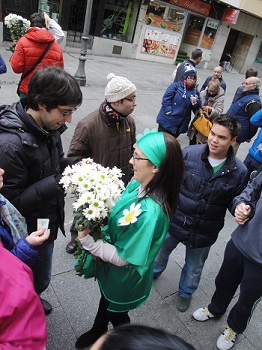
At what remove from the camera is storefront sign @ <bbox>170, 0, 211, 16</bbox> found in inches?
656

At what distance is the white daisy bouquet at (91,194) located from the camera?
1.74m

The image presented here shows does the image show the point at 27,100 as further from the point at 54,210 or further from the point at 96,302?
the point at 96,302

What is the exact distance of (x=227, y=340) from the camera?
2725 mm

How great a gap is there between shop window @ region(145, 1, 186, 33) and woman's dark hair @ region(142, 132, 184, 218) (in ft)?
54.1

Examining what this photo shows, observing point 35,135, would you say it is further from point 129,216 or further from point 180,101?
point 180,101

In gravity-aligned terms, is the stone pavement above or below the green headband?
below

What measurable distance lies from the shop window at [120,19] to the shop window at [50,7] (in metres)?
2.49

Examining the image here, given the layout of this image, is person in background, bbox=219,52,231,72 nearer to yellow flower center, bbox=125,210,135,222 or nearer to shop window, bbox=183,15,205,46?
shop window, bbox=183,15,205,46

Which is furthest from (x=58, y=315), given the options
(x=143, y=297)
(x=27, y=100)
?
(x=27, y=100)

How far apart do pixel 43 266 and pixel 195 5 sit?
61.8 ft

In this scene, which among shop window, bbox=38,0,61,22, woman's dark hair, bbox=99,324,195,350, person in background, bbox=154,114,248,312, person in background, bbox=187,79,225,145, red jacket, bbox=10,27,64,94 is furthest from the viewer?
shop window, bbox=38,0,61,22

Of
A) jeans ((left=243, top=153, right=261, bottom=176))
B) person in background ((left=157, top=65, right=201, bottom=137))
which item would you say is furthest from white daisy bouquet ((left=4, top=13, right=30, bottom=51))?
jeans ((left=243, top=153, right=261, bottom=176))

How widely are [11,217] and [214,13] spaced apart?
20.6 metres

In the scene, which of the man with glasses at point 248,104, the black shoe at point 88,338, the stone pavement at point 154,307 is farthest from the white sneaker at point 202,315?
the man with glasses at point 248,104
